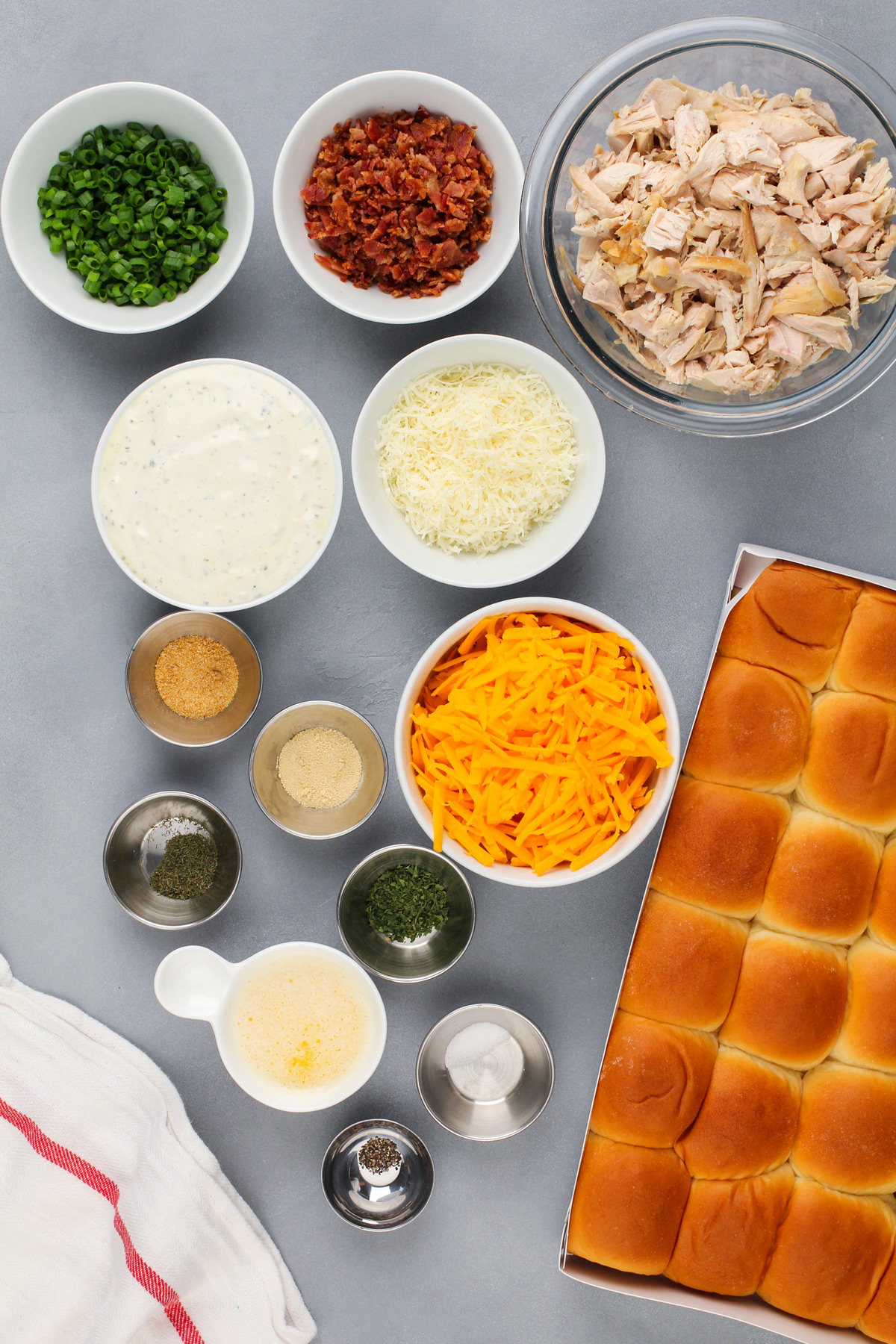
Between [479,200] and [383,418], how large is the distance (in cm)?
52

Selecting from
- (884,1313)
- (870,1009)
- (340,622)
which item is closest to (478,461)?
(340,622)

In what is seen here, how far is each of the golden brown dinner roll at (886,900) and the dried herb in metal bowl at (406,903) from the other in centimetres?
101

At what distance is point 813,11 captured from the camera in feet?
6.91

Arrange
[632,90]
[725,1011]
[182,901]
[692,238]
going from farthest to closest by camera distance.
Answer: [182,901] → [725,1011] → [632,90] → [692,238]

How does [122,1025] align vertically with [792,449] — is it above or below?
below

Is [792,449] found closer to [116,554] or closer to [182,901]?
[116,554]

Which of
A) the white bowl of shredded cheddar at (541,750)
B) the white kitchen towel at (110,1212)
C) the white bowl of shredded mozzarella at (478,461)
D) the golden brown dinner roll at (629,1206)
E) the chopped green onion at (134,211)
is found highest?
the chopped green onion at (134,211)

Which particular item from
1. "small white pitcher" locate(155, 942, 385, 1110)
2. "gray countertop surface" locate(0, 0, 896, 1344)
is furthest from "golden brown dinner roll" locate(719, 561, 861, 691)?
"small white pitcher" locate(155, 942, 385, 1110)

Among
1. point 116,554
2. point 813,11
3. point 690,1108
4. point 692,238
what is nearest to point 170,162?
point 116,554

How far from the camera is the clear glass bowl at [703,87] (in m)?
1.81

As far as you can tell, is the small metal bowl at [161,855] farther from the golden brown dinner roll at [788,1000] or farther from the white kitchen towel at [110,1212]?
the golden brown dinner roll at [788,1000]

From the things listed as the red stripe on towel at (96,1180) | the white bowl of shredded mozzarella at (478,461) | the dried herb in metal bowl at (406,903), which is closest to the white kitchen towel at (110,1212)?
the red stripe on towel at (96,1180)

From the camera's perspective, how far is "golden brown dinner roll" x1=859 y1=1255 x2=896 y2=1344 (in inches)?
77.4

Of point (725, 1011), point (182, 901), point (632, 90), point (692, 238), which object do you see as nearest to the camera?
point (692, 238)
